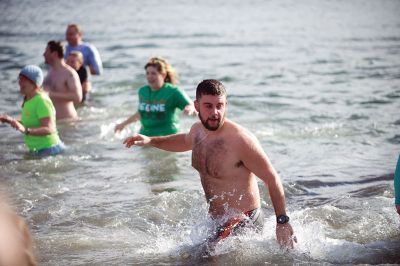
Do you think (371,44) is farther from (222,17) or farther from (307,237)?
(307,237)

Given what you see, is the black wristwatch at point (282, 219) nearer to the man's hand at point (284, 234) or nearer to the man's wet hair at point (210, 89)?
the man's hand at point (284, 234)

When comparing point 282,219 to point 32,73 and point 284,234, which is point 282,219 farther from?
point 32,73

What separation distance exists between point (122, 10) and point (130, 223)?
29.1m

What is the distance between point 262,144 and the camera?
1100 centimetres

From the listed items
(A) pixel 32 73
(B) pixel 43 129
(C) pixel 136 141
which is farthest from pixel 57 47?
(C) pixel 136 141

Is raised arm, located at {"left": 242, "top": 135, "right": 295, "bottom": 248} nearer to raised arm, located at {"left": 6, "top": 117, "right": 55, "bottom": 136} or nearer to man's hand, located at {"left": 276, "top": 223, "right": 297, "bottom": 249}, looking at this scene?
man's hand, located at {"left": 276, "top": 223, "right": 297, "bottom": 249}

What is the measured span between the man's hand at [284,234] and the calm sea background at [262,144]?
407 mm

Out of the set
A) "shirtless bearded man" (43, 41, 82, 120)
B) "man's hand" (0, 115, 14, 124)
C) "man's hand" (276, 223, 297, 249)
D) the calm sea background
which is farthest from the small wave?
"shirtless bearded man" (43, 41, 82, 120)

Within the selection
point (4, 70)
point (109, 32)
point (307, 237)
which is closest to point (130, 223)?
point (307, 237)

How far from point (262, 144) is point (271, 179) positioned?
5.49 metres

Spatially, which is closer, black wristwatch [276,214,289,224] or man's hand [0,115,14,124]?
black wristwatch [276,214,289,224]

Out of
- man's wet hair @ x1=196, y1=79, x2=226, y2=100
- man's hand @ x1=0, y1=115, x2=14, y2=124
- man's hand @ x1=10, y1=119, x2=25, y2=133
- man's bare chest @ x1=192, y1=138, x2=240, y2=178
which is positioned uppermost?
man's wet hair @ x1=196, y1=79, x2=226, y2=100

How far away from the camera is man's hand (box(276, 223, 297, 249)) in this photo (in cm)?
550

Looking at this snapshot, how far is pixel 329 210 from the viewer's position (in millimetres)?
7488
